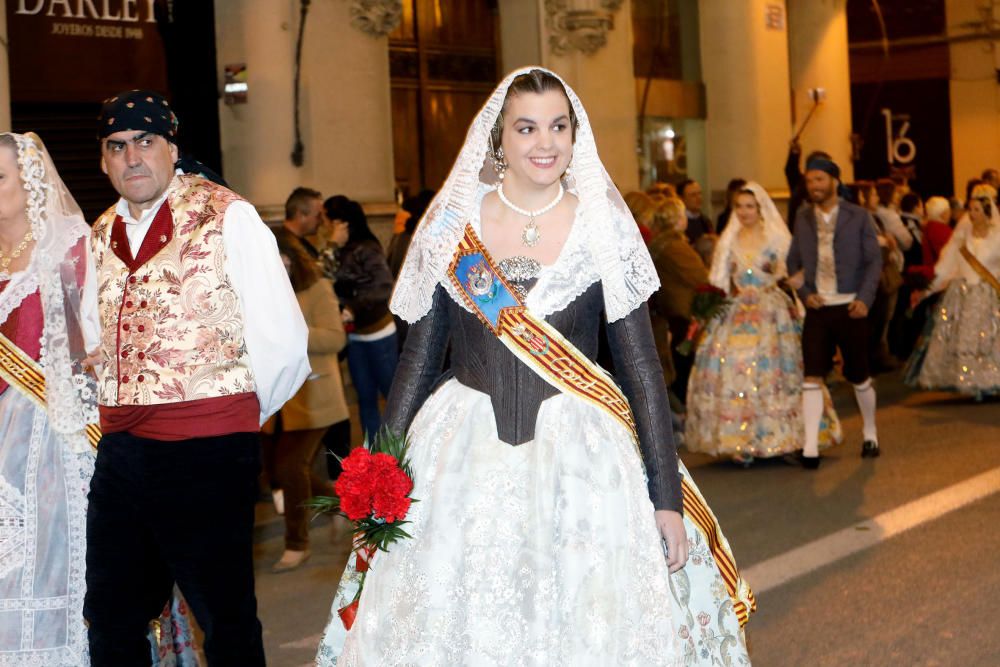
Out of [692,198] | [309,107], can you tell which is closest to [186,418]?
[309,107]

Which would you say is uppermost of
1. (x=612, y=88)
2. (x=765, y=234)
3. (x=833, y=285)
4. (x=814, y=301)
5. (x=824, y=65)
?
(x=824, y=65)

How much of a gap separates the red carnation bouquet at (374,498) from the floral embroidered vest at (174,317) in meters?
0.68

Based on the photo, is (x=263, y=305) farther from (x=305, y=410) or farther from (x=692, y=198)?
(x=692, y=198)

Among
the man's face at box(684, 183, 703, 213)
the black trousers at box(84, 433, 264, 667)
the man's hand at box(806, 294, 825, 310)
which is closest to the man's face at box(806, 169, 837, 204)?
the man's hand at box(806, 294, 825, 310)

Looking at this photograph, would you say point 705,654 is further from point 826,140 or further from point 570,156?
point 826,140

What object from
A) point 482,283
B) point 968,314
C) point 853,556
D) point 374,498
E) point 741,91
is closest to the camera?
point 374,498

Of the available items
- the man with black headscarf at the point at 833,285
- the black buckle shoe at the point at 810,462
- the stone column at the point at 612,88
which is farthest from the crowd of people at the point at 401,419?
the stone column at the point at 612,88

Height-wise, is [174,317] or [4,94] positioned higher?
[4,94]

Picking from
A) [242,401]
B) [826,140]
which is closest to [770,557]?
[242,401]

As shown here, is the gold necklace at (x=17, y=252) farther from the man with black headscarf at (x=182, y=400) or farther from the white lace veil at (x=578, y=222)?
the white lace veil at (x=578, y=222)

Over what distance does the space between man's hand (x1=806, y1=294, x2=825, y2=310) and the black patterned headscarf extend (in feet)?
22.4

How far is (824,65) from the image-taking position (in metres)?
22.1

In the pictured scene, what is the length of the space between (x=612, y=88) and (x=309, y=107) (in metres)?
4.88

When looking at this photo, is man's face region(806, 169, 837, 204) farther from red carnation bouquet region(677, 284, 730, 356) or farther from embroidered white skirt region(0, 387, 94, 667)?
embroidered white skirt region(0, 387, 94, 667)
